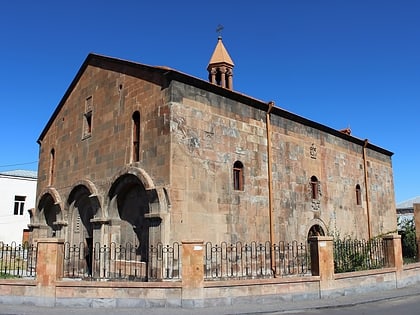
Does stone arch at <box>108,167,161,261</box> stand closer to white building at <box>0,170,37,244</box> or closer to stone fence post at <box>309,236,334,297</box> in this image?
stone fence post at <box>309,236,334,297</box>

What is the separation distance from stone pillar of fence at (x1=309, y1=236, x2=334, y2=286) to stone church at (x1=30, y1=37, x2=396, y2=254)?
3412 millimetres

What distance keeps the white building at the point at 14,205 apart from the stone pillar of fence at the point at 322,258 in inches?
1122

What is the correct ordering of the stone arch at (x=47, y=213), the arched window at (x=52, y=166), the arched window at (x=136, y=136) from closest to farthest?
the arched window at (x=136, y=136) → the stone arch at (x=47, y=213) → the arched window at (x=52, y=166)

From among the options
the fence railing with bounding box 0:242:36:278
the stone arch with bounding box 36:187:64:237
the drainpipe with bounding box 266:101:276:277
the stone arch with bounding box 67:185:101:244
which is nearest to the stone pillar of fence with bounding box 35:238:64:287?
the fence railing with bounding box 0:242:36:278

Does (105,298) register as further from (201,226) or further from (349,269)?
(349,269)

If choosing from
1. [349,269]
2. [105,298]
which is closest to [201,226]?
[105,298]

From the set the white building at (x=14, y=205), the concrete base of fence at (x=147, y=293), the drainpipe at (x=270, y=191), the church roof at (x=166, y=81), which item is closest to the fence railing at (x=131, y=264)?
the concrete base of fence at (x=147, y=293)

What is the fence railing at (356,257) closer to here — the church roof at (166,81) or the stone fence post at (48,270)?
the church roof at (166,81)

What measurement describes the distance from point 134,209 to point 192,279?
17.5 feet

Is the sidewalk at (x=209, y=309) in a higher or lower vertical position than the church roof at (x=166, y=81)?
lower

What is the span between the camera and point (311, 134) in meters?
20.2

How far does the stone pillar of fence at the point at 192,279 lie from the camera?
34.6ft

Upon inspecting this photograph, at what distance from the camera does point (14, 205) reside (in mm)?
35281

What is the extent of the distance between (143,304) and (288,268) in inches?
312
